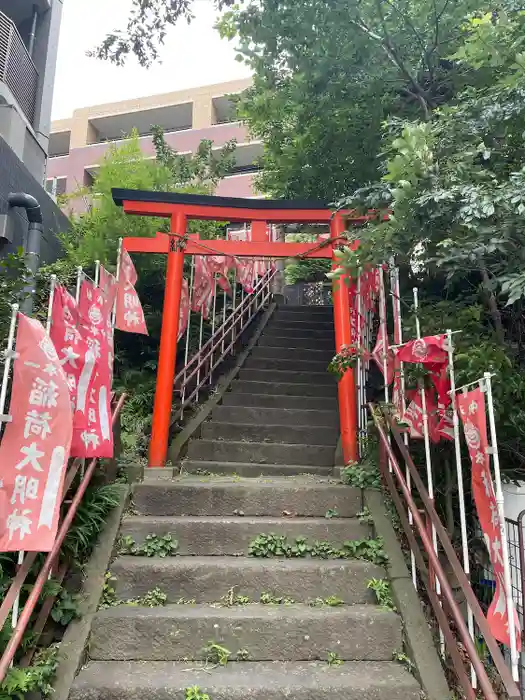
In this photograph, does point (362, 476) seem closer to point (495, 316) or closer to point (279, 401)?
point (495, 316)

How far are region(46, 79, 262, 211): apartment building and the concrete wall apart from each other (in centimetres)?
1269

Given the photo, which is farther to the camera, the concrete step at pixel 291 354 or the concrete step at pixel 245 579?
the concrete step at pixel 291 354

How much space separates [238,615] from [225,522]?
0.91m

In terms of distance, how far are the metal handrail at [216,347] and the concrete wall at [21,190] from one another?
2.82 meters

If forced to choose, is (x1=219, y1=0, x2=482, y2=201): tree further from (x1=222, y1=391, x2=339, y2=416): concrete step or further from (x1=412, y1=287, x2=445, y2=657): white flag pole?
(x1=222, y1=391, x2=339, y2=416): concrete step

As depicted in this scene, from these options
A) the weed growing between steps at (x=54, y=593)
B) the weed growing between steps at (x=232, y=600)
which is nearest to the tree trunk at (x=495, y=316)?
the weed growing between steps at (x=232, y=600)

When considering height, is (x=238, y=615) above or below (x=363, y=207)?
below

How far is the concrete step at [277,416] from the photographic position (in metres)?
6.63

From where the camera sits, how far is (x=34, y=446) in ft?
9.83

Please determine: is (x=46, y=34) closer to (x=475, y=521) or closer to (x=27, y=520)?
(x=27, y=520)

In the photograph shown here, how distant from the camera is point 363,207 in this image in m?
5.02

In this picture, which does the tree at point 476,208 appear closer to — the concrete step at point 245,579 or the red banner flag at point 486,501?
the red banner flag at point 486,501

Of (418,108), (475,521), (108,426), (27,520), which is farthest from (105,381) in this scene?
(418,108)

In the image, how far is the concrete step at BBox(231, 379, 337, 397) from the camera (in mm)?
7445
